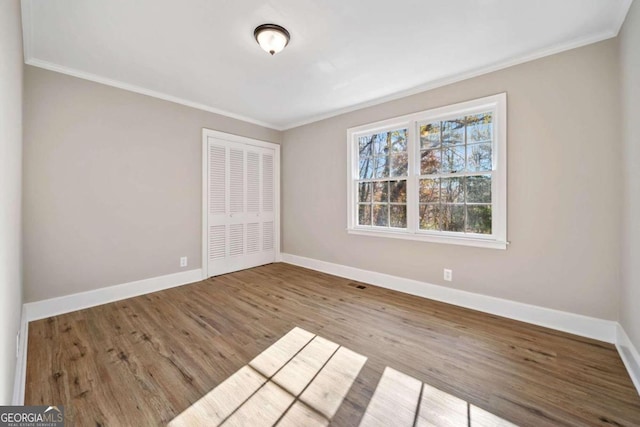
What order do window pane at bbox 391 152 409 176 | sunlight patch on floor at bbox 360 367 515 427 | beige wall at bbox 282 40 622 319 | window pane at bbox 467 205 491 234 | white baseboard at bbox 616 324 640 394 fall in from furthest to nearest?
window pane at bbox 391 152 409 176 → window pane at bbox 467 205 491 234 → beige wall at bbox 282 40 622 319 → white baseboard at bbox 616 324 640 394 → sunlight patch on floor at bbox 360 367 515 427

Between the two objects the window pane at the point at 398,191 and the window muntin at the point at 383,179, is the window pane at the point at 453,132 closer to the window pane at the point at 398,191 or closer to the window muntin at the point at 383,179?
the window muntin at the point at 383,179

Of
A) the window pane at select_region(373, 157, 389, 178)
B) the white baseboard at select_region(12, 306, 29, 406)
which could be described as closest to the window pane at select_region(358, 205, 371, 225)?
the window pane at select_region(373, 157, 389, 178)

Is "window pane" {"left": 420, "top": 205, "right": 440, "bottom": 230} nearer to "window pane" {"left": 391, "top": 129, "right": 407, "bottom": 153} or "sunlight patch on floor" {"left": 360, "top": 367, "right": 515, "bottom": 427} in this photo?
"window pane" {"left": 391, "top": 129, "right": 407, "bottom": 153}

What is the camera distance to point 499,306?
2746 millimetres

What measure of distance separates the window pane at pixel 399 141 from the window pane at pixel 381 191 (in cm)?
47

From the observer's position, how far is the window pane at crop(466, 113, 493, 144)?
2.86m

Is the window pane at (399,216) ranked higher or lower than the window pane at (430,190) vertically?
lower

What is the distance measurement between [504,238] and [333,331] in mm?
1981

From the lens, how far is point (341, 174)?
4.12 metres

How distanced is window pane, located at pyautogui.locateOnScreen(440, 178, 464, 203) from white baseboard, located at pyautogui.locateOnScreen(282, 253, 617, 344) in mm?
1053

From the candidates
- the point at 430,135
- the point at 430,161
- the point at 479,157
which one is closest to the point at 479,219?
the point at 479,157

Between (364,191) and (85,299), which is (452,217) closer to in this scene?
(364,191)

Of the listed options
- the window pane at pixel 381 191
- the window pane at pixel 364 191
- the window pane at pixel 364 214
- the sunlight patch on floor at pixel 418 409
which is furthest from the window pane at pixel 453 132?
the sunlight patch on floor at pixel 418 409

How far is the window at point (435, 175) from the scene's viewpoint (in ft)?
9.20
